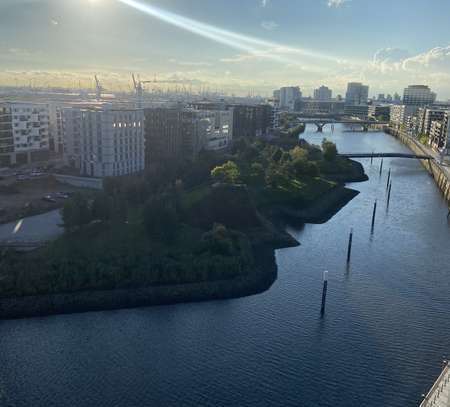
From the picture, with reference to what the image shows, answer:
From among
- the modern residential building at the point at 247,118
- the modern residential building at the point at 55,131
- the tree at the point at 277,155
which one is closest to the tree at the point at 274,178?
the tree at the point at 277,155

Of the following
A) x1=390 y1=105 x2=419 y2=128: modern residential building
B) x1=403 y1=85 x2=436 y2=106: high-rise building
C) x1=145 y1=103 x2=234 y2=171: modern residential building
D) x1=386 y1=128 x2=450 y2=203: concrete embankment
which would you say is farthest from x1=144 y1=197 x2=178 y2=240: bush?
x1=403 y1=85 x2=436 y2=106: high-rise building

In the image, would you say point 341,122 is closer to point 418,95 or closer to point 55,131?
point 418,95

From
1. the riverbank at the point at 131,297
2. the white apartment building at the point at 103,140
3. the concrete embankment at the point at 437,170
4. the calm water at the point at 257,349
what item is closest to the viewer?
the calm water at the point at 257,349

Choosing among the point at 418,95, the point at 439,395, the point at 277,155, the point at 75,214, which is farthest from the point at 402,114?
the point at 439,395

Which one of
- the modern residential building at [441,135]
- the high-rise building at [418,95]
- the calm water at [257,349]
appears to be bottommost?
the calm water at [257,349]

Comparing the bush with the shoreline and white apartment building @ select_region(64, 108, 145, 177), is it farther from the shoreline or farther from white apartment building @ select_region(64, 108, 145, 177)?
white apartment building @ select_region(64, 108, 145, 177)

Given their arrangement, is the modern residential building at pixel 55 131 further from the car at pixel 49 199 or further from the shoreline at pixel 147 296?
the shoreline at pixel 147 296
